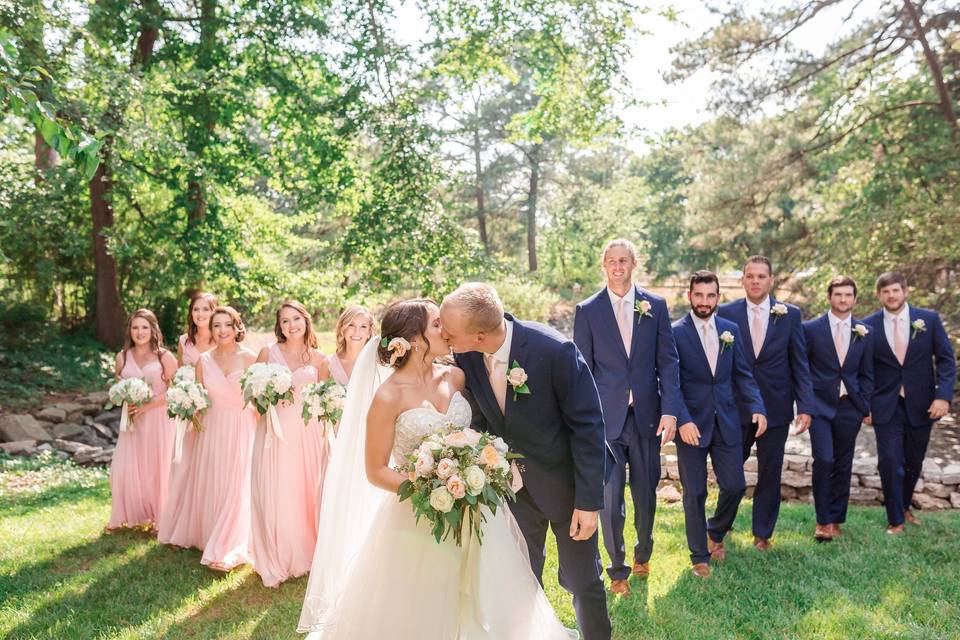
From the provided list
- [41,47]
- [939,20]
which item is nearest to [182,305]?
[41,47]

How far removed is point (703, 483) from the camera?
5.69 metres

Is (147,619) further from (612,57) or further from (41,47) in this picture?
(612,57)

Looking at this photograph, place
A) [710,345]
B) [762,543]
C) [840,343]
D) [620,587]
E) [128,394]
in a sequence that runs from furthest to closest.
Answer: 1. [128,394]
2. [840,343]
3. [762,543]
4. [710,345]
5. [620,587]

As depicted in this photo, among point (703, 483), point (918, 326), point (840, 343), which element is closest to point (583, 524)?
point (703, 483)

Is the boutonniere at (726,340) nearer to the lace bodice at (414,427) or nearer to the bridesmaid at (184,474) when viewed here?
the lace bodice at (414,427)

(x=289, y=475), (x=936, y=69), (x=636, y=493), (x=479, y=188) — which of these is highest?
(x=479, y=188)

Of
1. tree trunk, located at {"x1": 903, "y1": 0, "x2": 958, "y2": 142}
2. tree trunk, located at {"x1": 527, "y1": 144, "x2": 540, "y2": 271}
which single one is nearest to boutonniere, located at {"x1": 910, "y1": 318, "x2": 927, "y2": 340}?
tree trunk, located at {"x1": 903, "y1": 0, "x2": 958, "y2": 142}

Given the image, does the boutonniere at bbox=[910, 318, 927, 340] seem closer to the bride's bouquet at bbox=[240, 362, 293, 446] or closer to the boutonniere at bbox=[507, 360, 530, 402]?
the boutonniere at bbox=[507, 360, 530, 402]

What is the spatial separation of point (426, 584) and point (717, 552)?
11.1ft

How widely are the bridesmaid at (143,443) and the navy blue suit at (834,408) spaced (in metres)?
6.14

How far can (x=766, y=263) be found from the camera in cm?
611

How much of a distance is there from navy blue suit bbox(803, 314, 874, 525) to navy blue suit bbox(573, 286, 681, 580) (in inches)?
73.4

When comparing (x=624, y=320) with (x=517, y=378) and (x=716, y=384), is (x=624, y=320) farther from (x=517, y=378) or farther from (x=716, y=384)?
(x=517, y=378)

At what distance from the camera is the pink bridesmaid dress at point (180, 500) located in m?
6.45
